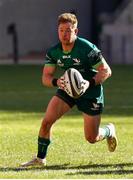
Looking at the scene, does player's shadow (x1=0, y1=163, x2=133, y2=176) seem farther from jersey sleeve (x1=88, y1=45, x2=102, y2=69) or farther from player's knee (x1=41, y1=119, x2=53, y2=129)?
jersey sleeve (x1=88, y1=45, x2=102, y2=69)

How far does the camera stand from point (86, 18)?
143 ft

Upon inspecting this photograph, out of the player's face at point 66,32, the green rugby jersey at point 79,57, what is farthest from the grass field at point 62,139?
the player's face at point 66,32

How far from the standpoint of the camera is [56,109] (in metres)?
10.0

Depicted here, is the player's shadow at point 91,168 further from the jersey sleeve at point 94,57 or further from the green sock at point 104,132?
the jersey sleeve at point 94,57

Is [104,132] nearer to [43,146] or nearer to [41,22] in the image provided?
[43,146]

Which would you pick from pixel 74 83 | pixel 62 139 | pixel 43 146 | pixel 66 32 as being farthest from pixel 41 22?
pixel 74 83

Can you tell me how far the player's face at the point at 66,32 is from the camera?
962 cm

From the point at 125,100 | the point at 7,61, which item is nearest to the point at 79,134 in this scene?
the point at 125,100

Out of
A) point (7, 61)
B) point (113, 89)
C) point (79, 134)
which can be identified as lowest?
point (7, 61)

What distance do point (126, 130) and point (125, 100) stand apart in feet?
18.3

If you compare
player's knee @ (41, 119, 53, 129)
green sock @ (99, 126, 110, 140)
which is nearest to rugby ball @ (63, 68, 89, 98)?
player's knee @ (41, 119, 53, 129)

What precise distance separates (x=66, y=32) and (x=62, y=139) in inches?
135

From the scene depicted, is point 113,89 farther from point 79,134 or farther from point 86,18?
point 86,18

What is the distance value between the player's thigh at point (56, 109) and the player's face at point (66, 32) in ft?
2.45
